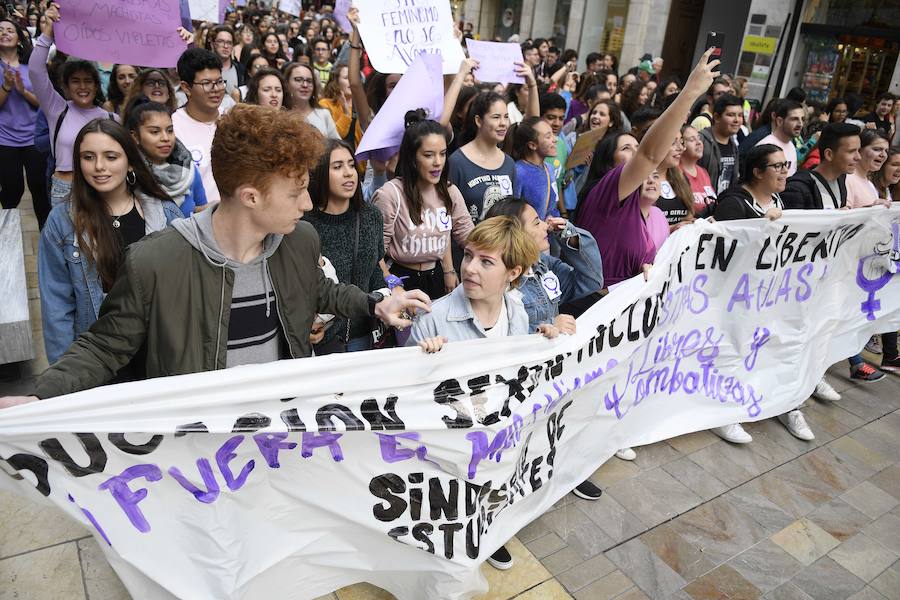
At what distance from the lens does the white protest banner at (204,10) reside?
5.75m

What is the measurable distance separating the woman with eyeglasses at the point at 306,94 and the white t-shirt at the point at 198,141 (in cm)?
110

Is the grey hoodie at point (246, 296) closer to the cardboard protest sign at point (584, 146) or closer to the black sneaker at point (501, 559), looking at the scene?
the black sneaker at point (501, 559)

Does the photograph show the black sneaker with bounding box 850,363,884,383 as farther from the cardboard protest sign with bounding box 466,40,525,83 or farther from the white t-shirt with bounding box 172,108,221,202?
the white t-shirt with bounding box 172,108,221,202

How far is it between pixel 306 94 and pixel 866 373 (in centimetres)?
507

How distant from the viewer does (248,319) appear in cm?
211

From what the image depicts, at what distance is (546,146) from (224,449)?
3195mm

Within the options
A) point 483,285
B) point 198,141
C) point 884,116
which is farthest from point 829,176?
point 884,116

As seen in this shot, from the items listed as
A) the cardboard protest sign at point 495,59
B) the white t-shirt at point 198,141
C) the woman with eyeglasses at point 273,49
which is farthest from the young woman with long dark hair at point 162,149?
the woman with eyeglasses at point 273,49

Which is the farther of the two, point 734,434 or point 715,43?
point 734,434

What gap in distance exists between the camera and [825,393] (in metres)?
4.81

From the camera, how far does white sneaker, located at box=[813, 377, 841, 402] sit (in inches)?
189

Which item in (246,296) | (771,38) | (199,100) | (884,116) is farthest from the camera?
(771,38)

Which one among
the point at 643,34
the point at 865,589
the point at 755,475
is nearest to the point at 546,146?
the point at 755,475

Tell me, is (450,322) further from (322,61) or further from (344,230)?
(322,61)
